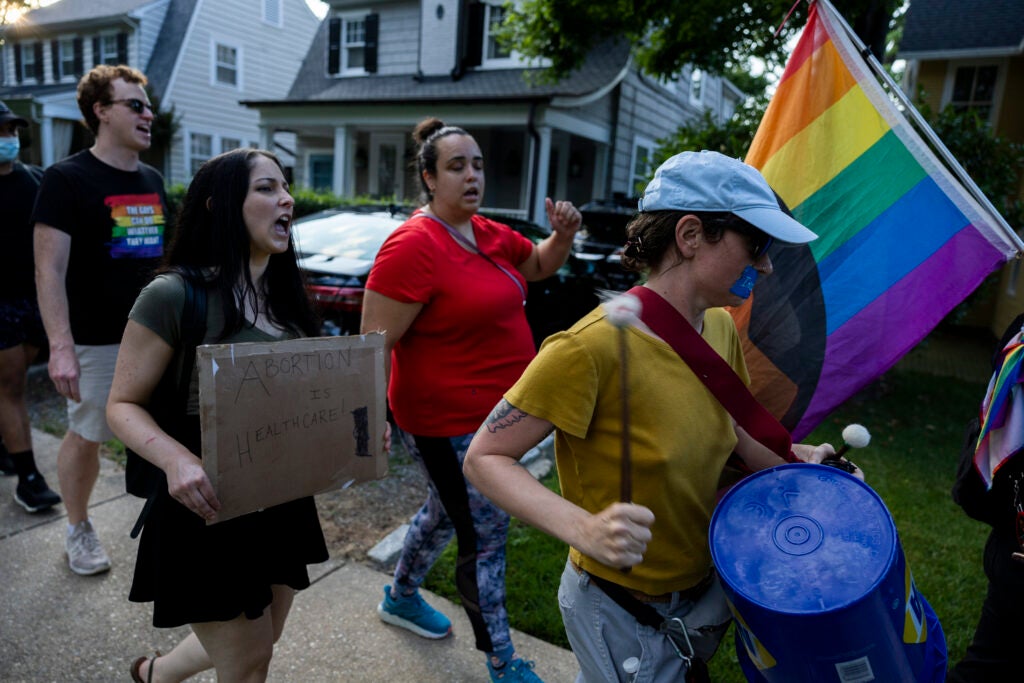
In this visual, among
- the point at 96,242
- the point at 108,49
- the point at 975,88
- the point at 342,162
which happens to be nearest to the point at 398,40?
the point at 342,162

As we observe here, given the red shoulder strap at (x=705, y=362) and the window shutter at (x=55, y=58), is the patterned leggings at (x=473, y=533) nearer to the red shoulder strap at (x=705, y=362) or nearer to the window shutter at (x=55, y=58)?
the red shoulder strap at (x=705, y=362)

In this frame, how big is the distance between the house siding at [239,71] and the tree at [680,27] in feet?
43.4

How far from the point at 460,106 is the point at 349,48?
184 inches

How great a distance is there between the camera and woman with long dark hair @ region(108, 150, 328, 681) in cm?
180

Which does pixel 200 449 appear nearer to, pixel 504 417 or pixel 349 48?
pixel 504 417

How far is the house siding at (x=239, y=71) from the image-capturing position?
19.5 meters

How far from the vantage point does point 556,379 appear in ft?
4.66

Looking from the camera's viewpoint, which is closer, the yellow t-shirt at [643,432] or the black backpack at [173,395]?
the yellow t-shirt at [643,432]

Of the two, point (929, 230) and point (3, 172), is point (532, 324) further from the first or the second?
point (929, 230)

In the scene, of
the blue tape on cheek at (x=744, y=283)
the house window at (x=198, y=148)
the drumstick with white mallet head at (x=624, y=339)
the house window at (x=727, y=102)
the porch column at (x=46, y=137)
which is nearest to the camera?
the drumstick with white mallet head at (x=624, y=339)

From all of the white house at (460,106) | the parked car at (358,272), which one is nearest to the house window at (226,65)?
the white house at (460,106)

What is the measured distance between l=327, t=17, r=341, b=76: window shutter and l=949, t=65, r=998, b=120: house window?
12646mm

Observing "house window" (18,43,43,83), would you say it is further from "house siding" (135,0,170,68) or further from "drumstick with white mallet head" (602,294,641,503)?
"drumstick with white mallet head" (602,294,641,503)

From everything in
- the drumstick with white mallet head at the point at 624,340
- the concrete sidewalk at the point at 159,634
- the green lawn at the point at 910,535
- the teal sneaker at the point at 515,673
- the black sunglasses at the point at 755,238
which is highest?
the black sunglasses at the point at 755,238
